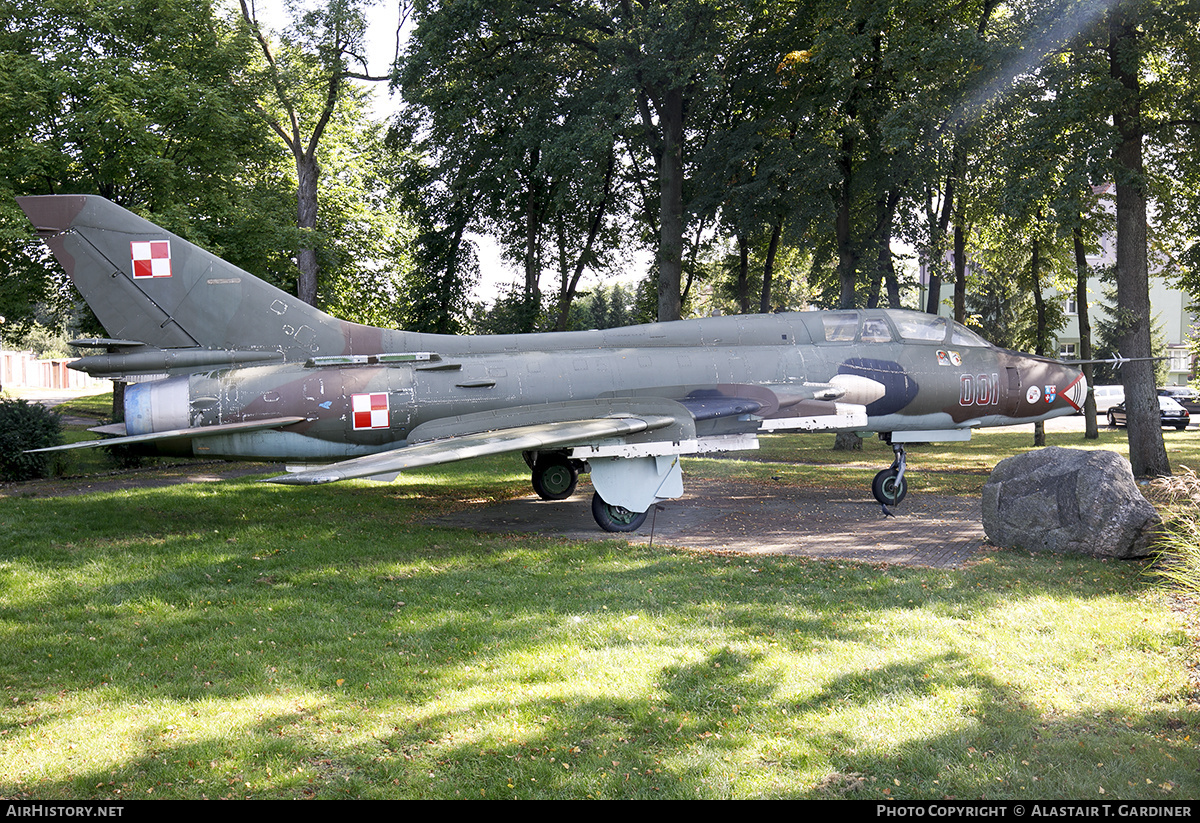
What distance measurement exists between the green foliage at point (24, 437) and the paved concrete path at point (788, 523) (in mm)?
9940

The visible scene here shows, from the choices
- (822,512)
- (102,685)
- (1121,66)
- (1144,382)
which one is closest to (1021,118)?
(1121,66)

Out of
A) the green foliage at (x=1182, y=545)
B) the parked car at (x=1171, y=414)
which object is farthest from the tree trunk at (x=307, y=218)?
the parked car at (x=1171, y=414)

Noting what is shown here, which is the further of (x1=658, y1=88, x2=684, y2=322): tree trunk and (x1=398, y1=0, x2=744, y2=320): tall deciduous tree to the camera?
(x1=658, y1=88, x2=684, y2=322): tree trunk

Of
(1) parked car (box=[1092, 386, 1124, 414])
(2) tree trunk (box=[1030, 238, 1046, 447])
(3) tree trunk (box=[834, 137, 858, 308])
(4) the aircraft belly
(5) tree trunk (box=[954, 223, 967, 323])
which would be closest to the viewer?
(4) the aircraft belly

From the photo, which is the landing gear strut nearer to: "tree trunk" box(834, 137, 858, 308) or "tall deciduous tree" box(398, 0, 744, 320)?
"tree trunk" box(834, 137, 858, 308)

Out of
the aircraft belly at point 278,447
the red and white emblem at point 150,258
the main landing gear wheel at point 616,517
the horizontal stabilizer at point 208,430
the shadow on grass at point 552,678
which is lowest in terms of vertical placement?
the shadow on grass at point 552,678

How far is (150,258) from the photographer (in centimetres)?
1112

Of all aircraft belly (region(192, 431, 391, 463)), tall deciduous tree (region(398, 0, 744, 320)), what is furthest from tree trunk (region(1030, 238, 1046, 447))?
aircraft belly (region(192, 431, 391, 463))

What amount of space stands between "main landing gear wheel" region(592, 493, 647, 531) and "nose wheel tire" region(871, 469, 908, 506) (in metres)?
4.52

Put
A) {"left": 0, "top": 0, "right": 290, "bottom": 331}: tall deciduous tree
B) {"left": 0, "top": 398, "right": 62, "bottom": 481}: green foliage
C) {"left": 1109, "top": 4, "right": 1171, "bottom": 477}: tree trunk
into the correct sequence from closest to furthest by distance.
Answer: {"left": 1109, "top": 4, "right": 1171, "bottom": 477}: tree trunk, {"left": 0, "top": 398, "right": 62, "bottom": 481}: green foliage, {"left": 0, "top": 0, "right": 290, "bottom": 331}: tall deciduous tree

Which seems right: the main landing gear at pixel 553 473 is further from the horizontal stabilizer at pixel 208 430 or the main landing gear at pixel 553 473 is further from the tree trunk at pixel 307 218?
the tree trunk at pixel 307 218

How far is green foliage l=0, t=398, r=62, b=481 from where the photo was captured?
15680mm

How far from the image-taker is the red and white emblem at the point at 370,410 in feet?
37.1

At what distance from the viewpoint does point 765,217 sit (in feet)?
75.9
